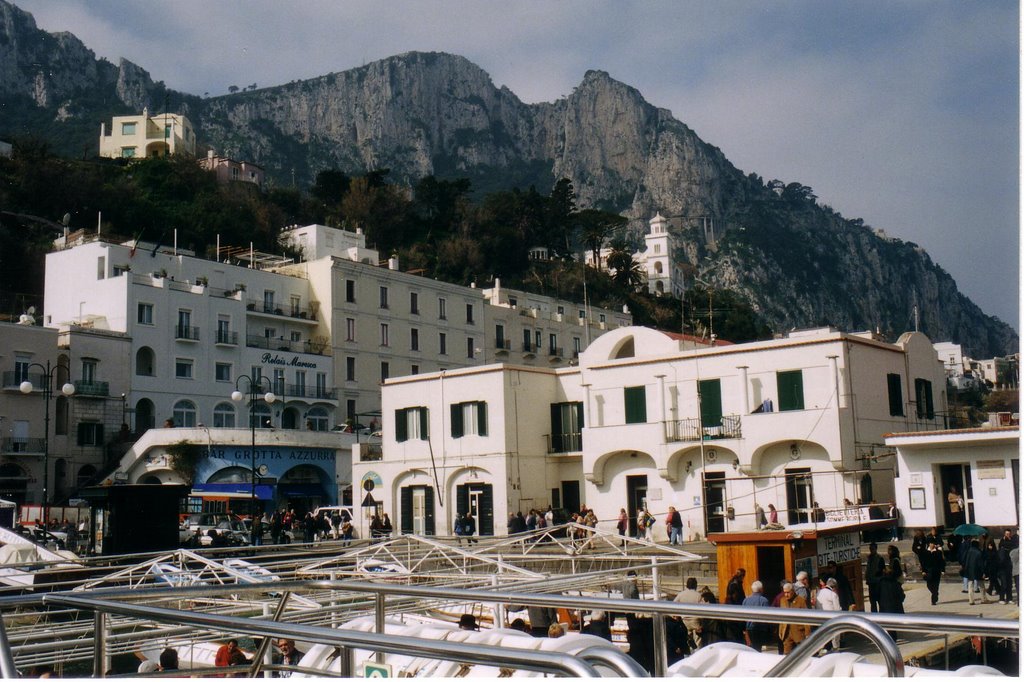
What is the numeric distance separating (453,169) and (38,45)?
69.2 metres

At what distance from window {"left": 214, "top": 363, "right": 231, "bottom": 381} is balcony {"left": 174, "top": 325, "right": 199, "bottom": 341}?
2.03 meters

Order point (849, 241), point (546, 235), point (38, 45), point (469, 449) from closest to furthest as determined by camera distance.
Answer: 1. point (469, 449)
2. point (546, 235)
3. point (38, 45)
4. point (849, 241)

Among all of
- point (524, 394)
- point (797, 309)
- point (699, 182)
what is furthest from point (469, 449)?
point (699, 182)

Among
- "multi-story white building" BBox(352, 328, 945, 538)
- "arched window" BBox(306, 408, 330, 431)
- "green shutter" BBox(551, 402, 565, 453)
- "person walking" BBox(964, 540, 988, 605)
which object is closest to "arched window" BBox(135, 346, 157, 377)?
"arched window" BBox(306, 408, 330, 431)

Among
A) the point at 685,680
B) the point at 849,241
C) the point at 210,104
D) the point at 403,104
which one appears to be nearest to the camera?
the point at 685,680

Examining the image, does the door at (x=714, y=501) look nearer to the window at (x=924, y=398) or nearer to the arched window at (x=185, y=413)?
the window at (x=924, y=398)

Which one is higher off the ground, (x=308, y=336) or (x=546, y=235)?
(x=546, y=235)

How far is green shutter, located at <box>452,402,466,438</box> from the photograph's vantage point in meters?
37.8

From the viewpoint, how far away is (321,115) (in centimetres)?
16450

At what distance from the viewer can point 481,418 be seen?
1462 inches

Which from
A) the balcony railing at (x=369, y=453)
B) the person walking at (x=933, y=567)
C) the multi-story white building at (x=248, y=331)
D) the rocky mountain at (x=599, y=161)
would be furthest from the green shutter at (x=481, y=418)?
the rocky mountain at (x=599, y=161)

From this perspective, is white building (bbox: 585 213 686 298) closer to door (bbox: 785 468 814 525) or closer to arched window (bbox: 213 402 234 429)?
arched window (bbox: 213 402 234 429)

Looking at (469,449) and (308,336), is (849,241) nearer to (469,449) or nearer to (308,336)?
(308,336)

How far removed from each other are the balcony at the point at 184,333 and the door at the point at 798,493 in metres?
31.9
